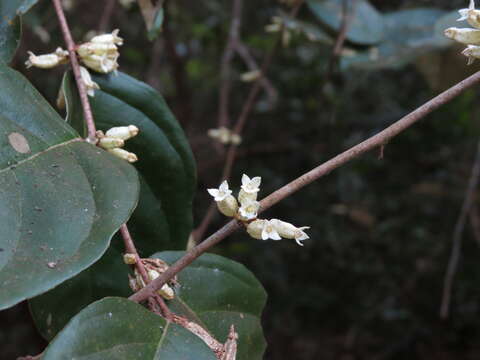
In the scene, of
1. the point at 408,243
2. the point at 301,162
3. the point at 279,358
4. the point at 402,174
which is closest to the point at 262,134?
the point at 301,162

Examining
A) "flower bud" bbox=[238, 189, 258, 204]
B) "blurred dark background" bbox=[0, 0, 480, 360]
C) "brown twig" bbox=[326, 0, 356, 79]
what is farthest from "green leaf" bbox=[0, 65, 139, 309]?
"blurred dark background" bbox=[0, 0, 480, 360]

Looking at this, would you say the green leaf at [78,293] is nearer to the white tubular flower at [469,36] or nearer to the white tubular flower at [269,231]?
the white tubular flower at [269,231]

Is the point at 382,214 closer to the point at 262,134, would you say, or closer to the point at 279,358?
the point at 262,134

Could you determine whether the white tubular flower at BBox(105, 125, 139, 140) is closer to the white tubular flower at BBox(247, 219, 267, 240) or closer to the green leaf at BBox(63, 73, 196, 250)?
the green leaf at BBox(63, 73, 196, 250)

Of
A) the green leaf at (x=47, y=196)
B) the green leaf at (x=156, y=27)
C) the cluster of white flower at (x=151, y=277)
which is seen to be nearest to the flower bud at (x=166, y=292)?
the cluster of white flower at (x=151, y=277)

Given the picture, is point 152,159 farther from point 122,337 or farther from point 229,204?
point 122,337

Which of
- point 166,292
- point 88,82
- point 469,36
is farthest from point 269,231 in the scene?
point 88,82
